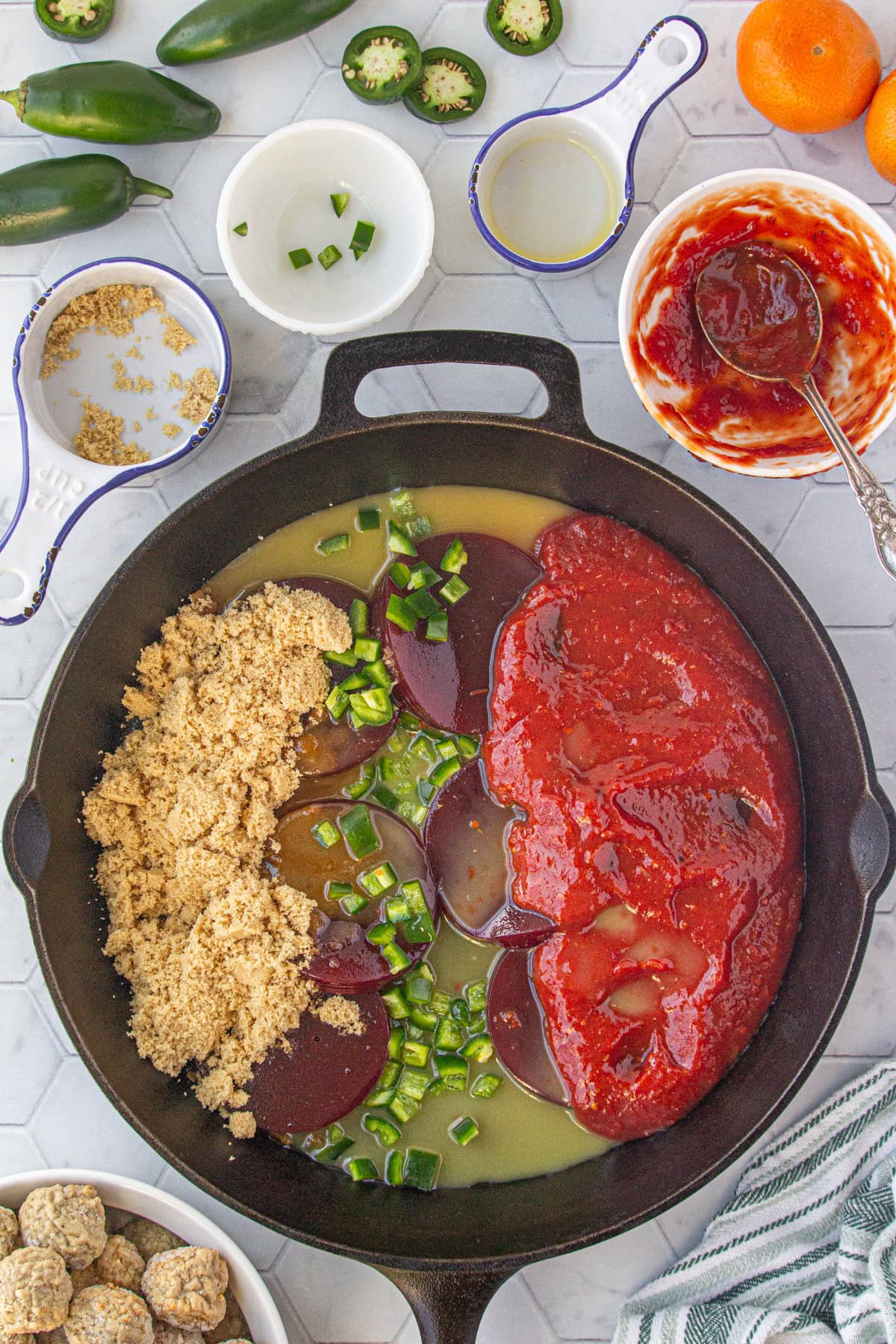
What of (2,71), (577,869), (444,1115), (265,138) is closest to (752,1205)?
(444,1115)

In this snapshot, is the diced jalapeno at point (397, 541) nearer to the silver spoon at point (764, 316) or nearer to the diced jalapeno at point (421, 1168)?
the silver spoon at point (764, 316)

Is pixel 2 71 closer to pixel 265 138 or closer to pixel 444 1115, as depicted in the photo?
pixel 265 138

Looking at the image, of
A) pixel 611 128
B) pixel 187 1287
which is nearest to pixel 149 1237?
pixel 187 1287

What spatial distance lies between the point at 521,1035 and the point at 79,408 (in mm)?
1628

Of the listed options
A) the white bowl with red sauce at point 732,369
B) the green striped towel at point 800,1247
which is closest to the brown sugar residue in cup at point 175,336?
the white bowl with red sauce at point 732,369

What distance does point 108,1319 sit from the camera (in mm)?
1846

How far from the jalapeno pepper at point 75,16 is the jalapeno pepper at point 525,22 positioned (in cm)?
83

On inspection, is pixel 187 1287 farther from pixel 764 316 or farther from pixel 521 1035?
pixel 764 316

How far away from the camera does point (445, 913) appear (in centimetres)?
212

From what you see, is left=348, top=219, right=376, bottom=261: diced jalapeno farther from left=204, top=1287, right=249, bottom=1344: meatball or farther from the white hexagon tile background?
left=204, top=1287, right=249, bottom=1344: meatball

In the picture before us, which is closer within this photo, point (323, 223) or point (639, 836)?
point (639, 836)

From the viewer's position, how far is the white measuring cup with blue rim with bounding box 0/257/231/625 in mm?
1950

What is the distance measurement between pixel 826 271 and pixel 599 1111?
1783 mm

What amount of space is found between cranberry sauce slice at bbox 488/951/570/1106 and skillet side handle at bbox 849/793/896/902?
2.24ft
